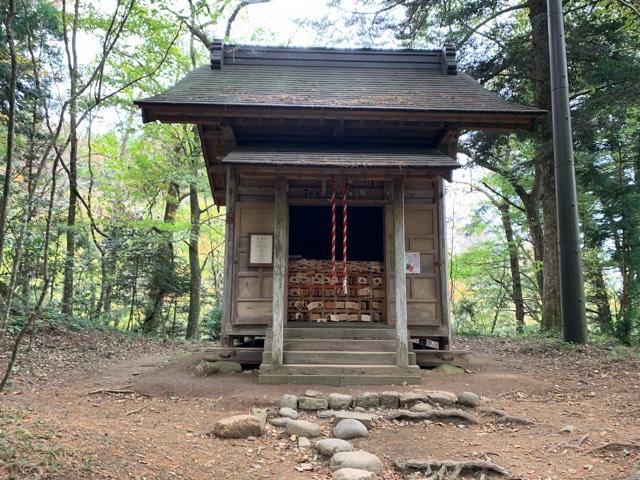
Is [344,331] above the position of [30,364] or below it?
above

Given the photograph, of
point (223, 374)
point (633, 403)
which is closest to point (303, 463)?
point (223, 374)

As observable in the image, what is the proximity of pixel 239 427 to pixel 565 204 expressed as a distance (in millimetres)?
6993

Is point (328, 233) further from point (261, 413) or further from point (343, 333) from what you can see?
point (261, 413)

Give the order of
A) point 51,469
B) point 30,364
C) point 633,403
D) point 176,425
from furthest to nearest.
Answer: point 30,364 → point 633,403 → point 176,425 → point 51,469

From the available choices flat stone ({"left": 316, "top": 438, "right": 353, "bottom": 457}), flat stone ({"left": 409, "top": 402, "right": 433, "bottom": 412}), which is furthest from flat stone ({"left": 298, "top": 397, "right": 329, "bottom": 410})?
flat stone ({"left": 316, "top": 438, "right": 353, "bottom": 457})

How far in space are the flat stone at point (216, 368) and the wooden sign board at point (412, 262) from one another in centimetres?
345

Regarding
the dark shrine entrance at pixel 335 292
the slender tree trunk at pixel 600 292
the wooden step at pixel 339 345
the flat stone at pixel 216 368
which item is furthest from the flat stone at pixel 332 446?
the slender tree trunk at pixel 600 292

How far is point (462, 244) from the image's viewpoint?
23531 mm

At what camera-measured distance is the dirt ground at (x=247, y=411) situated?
3.38 metres

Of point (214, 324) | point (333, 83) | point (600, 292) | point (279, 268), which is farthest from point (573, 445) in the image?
point (600, 292)

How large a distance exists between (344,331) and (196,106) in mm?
4508

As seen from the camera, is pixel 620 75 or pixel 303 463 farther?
pixel 620 75

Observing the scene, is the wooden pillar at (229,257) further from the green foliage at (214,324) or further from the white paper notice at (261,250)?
the green foliage at (214,324)

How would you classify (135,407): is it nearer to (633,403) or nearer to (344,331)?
(344,331)
